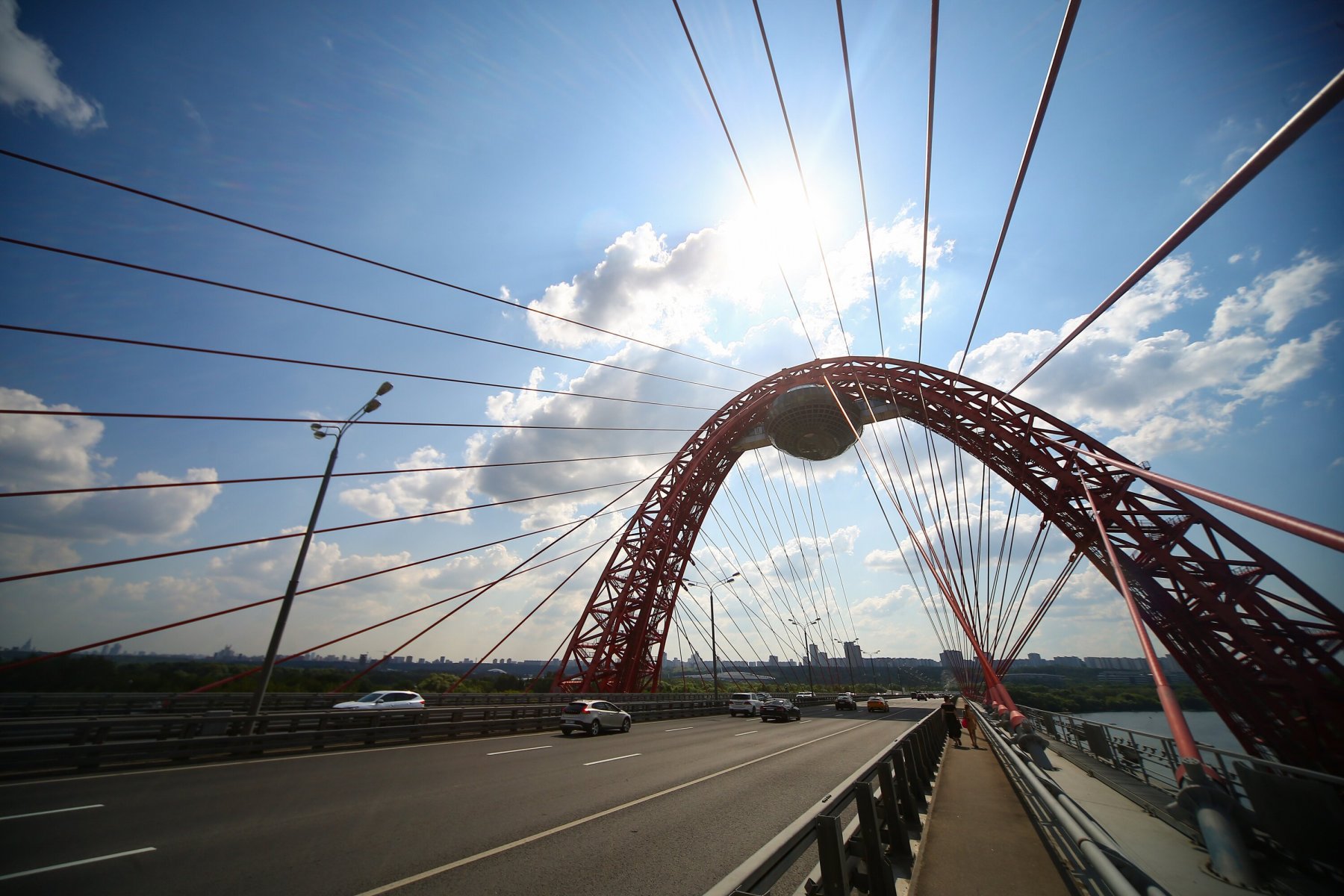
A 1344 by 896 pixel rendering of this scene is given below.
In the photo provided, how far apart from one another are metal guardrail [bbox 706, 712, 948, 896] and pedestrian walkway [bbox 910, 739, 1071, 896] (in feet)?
1.17

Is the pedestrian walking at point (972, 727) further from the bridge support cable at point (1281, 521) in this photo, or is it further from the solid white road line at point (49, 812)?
the solid white road line at point (49, 812)

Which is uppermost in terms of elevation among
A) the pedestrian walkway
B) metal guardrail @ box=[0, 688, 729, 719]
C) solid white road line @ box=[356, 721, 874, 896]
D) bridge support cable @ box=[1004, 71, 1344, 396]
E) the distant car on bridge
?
bridge support cable @ box=[1004, 71, 1344, 396]

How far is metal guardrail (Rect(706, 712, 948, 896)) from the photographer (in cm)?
277

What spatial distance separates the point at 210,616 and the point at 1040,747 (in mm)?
18277

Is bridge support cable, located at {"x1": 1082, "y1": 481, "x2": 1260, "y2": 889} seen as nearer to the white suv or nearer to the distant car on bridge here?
the distant car on bridge

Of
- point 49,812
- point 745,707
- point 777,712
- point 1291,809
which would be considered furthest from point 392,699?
point 1291,809

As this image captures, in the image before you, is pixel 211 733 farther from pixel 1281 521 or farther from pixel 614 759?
pixel 1281 521

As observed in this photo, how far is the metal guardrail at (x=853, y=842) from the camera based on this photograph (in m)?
2.77

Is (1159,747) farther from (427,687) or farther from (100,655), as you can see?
(100,655)

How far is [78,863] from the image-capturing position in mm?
5453

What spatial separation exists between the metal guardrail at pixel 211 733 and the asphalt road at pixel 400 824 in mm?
742

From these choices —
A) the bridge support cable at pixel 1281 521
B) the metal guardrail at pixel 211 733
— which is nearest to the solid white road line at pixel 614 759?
the metal guardrail at pixel 211 733

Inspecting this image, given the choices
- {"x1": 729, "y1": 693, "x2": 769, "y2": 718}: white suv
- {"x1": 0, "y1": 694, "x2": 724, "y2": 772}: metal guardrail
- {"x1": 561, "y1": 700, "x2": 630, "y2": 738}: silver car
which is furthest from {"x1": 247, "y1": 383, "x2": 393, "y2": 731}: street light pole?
{"x1": 729, "y1": 693, "x2": 769, "y2": 718}: white suv

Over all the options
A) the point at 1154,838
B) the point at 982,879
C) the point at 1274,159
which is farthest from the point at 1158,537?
the point at 1274,159
